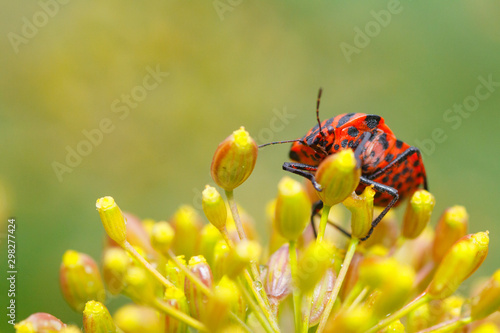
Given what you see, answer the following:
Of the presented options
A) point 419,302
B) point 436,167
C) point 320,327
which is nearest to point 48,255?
point 320,327

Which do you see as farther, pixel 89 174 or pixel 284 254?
pixel 89 174

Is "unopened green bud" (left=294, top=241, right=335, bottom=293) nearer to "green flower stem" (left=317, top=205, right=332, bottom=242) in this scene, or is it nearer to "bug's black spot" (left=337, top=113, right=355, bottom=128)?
"green flower stem" (left=317, top=205, right=332, bottom=242)

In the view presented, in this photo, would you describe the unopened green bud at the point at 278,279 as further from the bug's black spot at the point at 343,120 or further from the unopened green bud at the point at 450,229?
the unopened green bud at the point at 450,229

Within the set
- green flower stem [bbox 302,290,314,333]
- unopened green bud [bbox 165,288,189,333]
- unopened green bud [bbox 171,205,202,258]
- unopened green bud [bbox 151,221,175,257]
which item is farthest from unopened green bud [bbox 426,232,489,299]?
unopened green bud [bbox 171,205,202,258]

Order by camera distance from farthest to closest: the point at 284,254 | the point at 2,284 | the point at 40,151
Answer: the point at 40,151
the point at 2,284
the point at 284,254

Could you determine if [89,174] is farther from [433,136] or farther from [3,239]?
[433,136]

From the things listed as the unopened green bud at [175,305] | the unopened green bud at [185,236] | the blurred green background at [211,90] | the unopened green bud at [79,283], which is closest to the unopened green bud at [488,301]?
the unopened green bud at [175,305]
